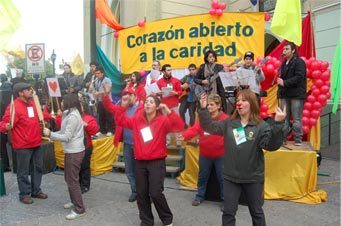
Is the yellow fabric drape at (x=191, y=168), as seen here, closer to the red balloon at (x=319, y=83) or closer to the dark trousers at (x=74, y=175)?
the dark trousers at (x=74, y=175)

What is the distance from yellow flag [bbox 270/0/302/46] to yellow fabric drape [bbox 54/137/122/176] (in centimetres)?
420

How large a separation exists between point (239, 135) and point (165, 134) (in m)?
1.23

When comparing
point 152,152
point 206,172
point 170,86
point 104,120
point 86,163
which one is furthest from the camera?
point 104,120

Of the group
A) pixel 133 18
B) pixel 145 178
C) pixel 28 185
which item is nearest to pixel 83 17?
pixel 133 18

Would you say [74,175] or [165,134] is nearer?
[165,134]

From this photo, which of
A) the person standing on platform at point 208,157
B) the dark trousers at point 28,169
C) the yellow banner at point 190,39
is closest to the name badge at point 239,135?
the person standing on platform at point 208,157

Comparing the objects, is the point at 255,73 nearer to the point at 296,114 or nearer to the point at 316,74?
the point at 296,114

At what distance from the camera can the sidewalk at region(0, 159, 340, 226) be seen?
5234mm

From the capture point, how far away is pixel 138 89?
738 cm

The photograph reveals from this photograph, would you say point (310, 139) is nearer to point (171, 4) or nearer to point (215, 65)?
point (215, 65)

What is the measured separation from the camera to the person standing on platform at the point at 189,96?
8.33m

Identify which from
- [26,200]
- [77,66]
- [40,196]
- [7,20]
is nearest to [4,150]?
[40,196]

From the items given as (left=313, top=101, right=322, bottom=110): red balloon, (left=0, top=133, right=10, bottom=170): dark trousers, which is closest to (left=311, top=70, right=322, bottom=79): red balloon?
(left=313, top=101, right=322, bottom=110): red balloon

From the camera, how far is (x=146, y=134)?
186 inches
